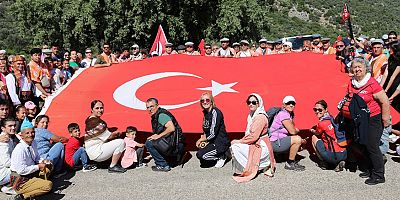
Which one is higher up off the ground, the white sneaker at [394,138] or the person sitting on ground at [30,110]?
the person sitting on ground at [30,110]

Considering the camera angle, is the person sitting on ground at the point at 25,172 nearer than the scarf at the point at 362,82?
Yes

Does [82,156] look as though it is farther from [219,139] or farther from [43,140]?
[219,139]

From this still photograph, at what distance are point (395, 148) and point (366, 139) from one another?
1.86m

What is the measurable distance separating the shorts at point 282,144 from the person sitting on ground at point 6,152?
11.9 feet

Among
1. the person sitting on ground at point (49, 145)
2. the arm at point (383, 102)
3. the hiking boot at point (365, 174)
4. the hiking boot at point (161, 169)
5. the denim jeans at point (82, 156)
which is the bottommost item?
the hiking boot at point (365, 174)

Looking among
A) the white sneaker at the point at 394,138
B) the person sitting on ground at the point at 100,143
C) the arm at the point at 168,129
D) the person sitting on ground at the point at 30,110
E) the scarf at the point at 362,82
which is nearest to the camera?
the scarf at the point at 362,82

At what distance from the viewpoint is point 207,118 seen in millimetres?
6004

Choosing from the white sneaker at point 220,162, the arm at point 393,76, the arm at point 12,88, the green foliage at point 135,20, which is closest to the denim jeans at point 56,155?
the arm at point 12,88

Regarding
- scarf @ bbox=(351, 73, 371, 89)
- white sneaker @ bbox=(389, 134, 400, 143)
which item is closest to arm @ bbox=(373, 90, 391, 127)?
scarf @ bbox=(351, 73, 371, 89)

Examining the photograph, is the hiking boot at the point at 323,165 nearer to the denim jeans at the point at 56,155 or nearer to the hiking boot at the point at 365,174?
the hiking boot at the point at 365,174

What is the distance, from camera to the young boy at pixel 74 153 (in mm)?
6191

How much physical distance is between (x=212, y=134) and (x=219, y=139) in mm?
156

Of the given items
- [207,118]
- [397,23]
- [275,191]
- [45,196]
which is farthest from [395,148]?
[397,23]

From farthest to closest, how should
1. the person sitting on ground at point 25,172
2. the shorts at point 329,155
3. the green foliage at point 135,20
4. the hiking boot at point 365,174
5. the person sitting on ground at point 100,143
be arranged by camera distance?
1. the green foliage at point 135,20
2. the person sitting on ground at point 100,143
3. the shorts at point 329,155
4. the hiking boot at point 365,174
5. the person sitting on ground at point 25,172
